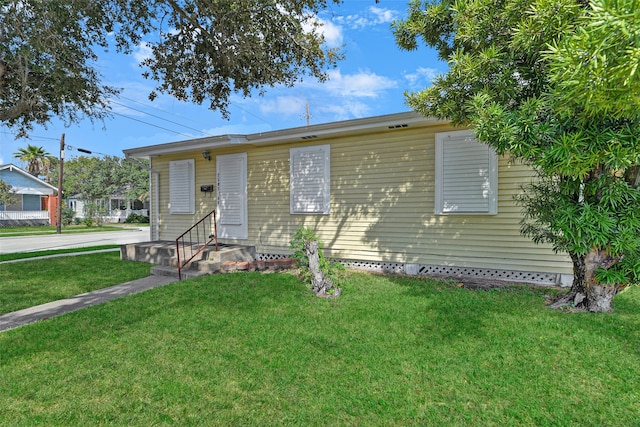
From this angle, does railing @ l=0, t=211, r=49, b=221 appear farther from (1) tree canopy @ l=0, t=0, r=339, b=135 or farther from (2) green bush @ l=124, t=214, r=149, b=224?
(1) tree canopy @ l=0, t=0, r=339, b=135

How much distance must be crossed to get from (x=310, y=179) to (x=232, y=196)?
7.10 feet

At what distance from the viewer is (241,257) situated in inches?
305

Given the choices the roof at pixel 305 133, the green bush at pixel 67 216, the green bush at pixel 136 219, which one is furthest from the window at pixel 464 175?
the green bush at pixel 136 219

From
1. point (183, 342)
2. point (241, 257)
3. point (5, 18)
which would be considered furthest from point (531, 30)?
point (5, 18)

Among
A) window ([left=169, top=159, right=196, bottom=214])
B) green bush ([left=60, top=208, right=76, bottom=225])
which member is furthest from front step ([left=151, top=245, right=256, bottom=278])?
green bush ([left=60, top=208, right=76, bottom=225])

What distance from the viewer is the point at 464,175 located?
5949 mm

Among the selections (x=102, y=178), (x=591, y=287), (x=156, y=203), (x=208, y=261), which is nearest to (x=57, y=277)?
(x=208, y=261)

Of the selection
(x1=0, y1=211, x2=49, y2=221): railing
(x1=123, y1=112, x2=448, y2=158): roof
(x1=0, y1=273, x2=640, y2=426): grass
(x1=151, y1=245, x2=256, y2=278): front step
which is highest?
(x1=123, y1=112, x2=448, y2=158): roof

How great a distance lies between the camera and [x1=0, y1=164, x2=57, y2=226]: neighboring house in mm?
24016

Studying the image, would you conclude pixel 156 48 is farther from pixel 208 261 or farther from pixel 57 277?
pixel 57 277

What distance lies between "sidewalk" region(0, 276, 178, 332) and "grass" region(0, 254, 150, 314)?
25cm

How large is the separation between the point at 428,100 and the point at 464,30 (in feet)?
2.69

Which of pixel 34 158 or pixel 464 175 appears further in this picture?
pixel 34 158

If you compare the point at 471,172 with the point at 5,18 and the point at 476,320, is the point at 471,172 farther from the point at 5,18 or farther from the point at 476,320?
the point at 5,18
